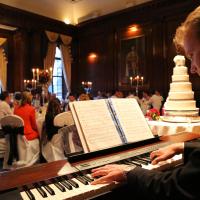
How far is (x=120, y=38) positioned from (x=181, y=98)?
28.2 ft

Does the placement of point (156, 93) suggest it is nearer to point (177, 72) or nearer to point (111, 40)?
point (111, 40)

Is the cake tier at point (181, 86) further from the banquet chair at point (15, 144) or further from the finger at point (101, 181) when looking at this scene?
the finger at point (101, 181)

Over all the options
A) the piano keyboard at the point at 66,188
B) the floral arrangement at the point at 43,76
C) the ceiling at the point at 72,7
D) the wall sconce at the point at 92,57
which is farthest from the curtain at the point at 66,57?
the piano keyboard at the point at 66,188

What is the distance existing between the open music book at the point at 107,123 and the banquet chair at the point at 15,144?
10.3ft

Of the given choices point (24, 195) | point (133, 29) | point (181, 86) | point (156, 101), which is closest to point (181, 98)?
point (181, 86)

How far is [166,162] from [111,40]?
454 inches

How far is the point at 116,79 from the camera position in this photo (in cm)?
1261

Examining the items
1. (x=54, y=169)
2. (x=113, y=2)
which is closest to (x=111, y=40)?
(x=113, y=2)

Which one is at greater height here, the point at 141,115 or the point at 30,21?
the point at 30,21

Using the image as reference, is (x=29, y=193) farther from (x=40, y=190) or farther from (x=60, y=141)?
(x=60, y=141)

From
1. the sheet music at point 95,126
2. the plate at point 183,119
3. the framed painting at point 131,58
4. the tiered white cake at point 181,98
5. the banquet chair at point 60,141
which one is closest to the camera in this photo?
the sheet music at point 95,126

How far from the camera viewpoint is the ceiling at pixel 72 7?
12.1 metres

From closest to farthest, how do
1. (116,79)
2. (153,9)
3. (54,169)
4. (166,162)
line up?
1. (54,169)
2. (166,162)
3. (153,9)
4. (116,79)

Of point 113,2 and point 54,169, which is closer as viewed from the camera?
point 54,169
